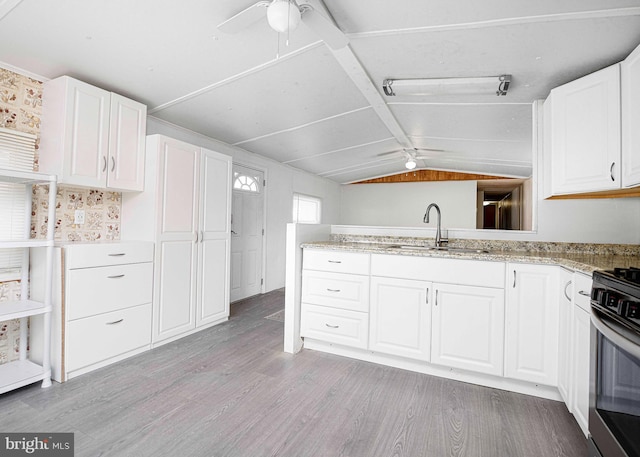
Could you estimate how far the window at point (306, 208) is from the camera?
623 cm

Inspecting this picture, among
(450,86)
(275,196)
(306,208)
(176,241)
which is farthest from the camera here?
(306,208)

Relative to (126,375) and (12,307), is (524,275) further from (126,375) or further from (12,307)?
(12,307)

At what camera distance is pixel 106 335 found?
2.37 meters

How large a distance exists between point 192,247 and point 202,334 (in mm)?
→ 873

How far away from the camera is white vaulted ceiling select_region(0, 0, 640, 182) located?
5.77 ft

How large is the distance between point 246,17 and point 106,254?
1951 mm

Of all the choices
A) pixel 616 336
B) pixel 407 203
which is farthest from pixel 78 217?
pixel 407 203

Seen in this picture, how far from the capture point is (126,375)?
2.25 m

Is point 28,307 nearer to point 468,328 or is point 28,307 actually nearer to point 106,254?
point 106,254

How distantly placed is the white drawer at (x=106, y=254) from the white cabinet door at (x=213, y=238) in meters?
0.59

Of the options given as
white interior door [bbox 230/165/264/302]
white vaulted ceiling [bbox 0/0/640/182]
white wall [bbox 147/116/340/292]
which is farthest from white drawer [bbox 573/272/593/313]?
white wall [bbox 147/116/340/292]

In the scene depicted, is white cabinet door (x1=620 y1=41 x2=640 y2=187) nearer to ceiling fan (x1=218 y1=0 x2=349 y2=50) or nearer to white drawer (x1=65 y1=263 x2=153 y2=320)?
ceiling fan (x1=218 y1=0 x2=349 y2=50)

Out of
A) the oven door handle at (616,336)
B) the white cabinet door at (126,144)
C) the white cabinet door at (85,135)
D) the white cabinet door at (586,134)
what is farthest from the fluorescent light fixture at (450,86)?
the white cabinet door at (85,135)

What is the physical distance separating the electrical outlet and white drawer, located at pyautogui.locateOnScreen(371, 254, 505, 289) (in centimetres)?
249
